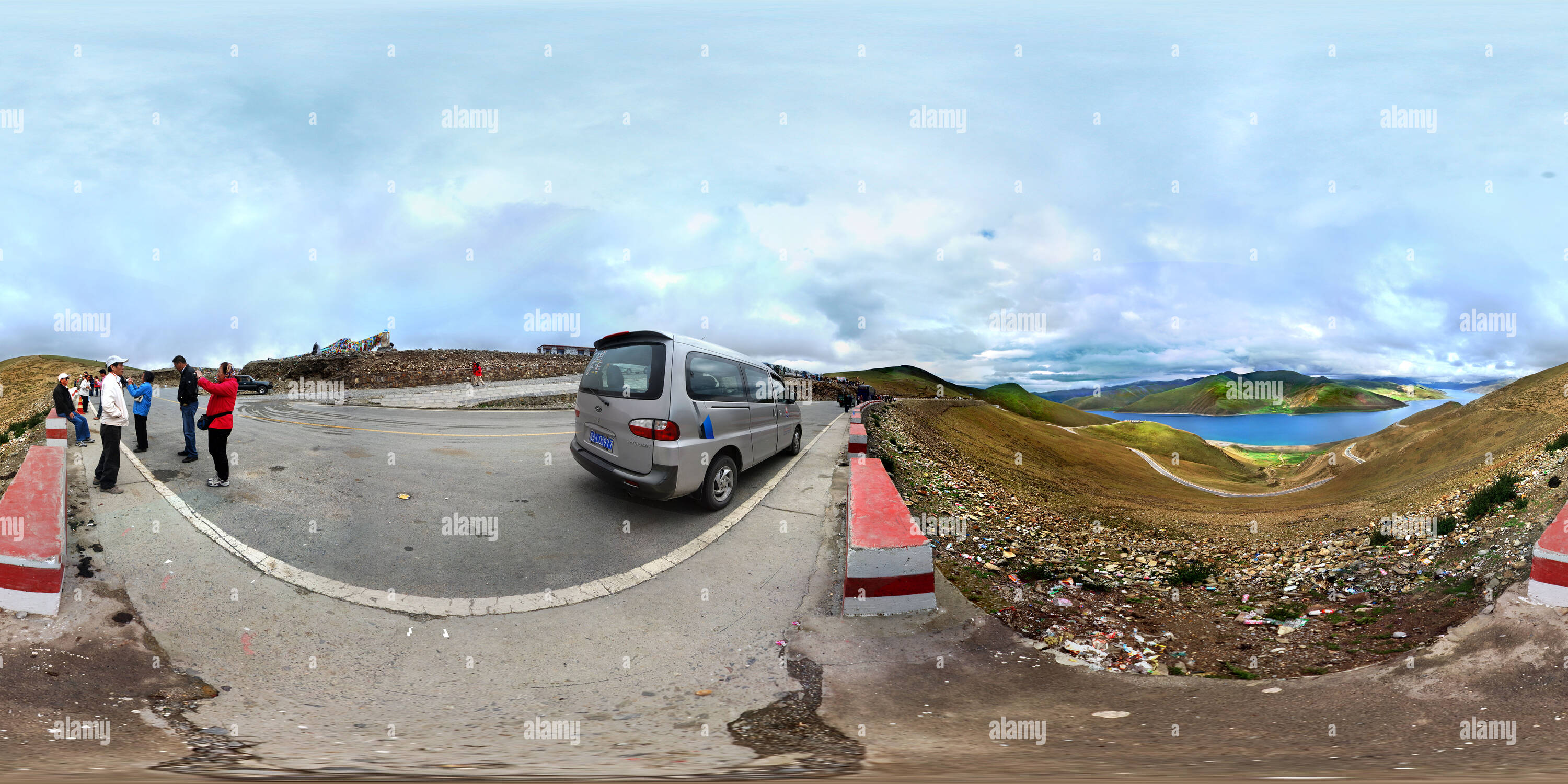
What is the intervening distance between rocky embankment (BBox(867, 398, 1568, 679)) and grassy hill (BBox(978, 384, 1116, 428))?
253 ft

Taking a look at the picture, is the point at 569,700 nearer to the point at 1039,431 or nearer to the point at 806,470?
the point at 806,470

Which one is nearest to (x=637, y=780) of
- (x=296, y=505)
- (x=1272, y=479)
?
(x=296, y=505)

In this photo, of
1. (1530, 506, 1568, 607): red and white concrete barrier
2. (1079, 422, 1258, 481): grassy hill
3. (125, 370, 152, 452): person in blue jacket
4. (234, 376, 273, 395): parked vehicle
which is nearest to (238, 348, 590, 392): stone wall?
(234, 376, 273, 395): parked vehicle

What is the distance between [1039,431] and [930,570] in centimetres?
3298

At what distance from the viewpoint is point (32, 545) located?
4.04 meters

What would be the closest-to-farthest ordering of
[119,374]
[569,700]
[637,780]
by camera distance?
[637,780] → [569,700] → [119,374]

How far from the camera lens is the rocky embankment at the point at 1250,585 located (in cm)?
427

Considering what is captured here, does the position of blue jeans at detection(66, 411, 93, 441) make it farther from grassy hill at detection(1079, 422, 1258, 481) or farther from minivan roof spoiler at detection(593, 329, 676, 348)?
grassy hill at detection(1079, 422, 1258, 481)

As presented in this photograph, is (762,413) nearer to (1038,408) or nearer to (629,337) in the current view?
(629,337)

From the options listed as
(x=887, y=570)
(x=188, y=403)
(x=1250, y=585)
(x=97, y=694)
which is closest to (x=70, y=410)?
(x=188, y=403)

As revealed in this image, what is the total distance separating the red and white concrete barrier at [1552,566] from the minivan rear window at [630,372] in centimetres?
699

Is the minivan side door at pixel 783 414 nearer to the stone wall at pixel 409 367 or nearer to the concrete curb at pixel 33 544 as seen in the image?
the concrete curb at pixel 33 544

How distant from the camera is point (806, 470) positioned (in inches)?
332

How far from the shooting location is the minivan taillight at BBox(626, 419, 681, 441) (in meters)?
5.52
